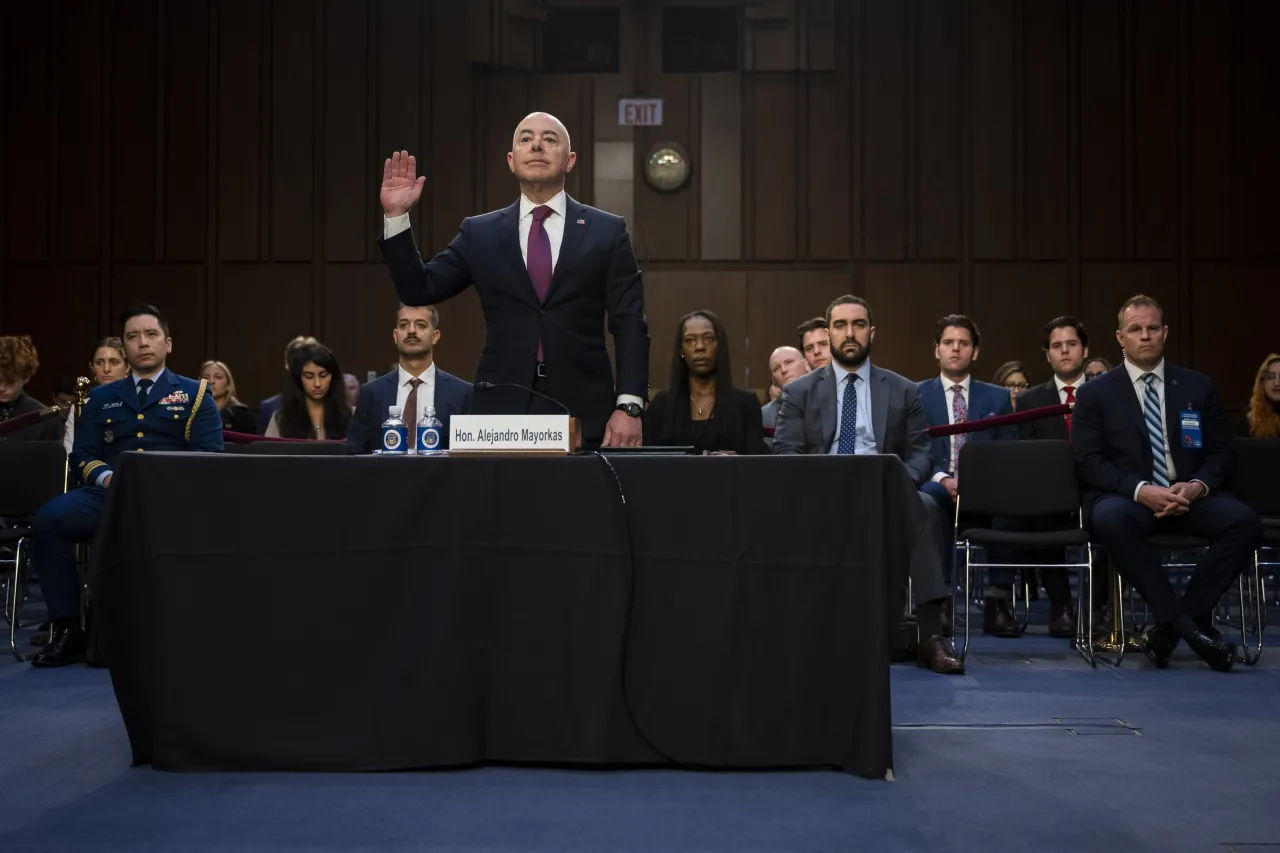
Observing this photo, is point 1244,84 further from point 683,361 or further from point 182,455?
point 182,455

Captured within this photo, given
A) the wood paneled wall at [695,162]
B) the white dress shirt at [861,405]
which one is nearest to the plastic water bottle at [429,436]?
the white dress shirt at [861,405]

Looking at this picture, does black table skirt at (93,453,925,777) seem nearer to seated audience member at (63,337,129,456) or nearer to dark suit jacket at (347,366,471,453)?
dark suit jacket at (347,366,471,453)

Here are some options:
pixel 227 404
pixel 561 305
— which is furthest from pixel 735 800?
pixel 227 404

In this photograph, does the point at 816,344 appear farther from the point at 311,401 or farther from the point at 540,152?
the point at 540,152

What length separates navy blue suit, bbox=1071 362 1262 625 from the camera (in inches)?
170

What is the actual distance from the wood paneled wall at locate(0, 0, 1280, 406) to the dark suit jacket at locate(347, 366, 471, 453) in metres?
5.16

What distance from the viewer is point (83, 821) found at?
2357 millimetres

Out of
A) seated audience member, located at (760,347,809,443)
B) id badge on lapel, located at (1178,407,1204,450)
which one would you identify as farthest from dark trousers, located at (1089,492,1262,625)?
seated audience member, located at (760,347,809,443)

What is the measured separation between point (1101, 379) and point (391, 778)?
10.6 feet

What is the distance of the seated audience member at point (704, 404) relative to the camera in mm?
4570

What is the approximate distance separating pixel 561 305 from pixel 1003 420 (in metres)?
2.77

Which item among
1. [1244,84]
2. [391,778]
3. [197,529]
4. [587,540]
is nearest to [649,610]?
[587,540]

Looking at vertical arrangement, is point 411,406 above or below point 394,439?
above

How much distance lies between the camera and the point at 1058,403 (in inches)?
215
